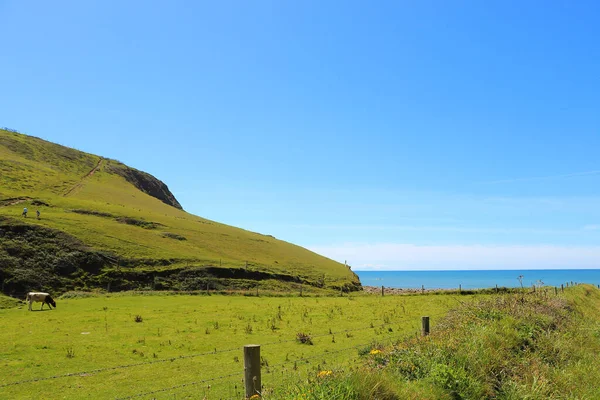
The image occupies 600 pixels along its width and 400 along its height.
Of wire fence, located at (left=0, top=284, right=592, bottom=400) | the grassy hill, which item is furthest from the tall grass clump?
the grassy hill

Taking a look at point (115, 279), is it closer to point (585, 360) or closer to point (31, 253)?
point (31, 253)

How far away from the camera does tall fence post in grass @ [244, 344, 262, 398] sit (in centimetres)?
816

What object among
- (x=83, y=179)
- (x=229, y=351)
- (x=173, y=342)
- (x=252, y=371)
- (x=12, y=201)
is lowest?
(x=229, y=351)

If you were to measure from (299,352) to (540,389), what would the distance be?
11003 millimetres

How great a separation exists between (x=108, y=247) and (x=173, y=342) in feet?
155

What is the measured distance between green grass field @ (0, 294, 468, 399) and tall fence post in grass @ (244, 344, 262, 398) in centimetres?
151

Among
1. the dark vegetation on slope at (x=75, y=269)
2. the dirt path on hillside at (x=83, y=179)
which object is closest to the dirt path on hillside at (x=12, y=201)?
the dirt path on hillside at (x=83, y=179)

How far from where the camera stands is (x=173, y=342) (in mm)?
22516

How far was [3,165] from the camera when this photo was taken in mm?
100750

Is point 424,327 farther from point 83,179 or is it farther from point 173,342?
point 83,179

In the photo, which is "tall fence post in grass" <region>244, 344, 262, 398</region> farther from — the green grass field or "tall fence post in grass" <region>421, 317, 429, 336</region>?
"tall fence post in grass" <region>421, 317, 429, 336</region>

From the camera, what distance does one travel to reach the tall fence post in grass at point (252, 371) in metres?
8.16

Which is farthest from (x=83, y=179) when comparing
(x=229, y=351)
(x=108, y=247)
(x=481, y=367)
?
(x=481, y=367)

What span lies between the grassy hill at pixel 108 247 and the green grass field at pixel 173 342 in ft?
54.2
